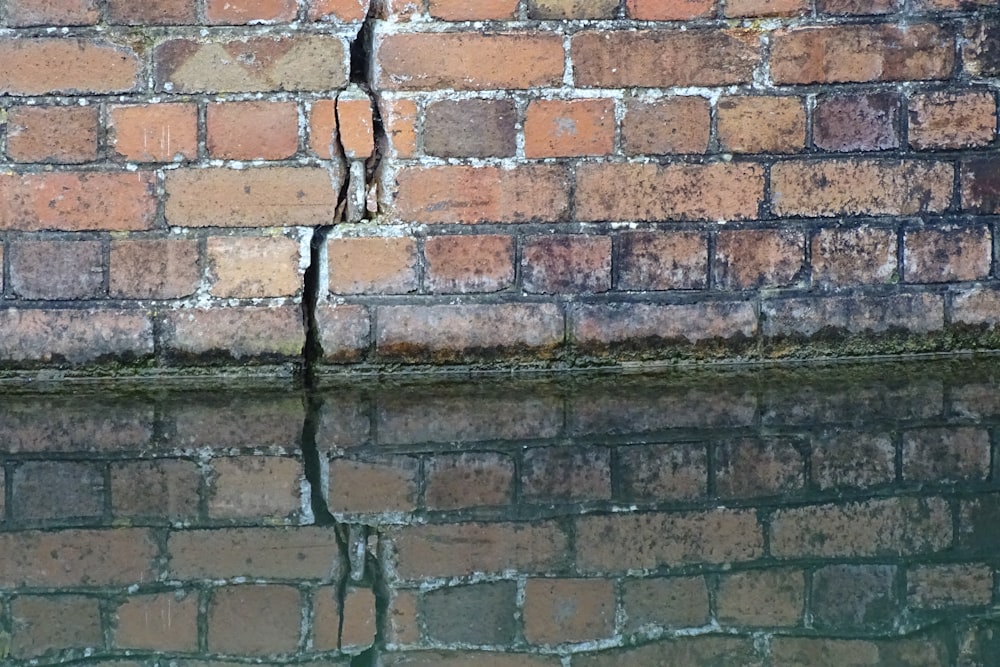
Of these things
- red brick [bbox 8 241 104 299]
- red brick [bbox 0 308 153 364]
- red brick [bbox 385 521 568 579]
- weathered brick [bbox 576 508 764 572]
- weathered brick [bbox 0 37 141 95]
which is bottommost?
red brick [bbox 385 521 568 579]

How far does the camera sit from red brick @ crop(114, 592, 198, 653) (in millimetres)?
1292

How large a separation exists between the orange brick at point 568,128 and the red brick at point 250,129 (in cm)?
43

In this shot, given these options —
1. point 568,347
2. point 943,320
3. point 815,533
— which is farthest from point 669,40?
point 815,533

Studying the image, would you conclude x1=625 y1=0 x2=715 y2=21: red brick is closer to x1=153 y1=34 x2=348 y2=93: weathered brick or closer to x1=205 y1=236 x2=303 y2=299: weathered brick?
x1=153 y1=34 x2=348 y2=93: weathered brick

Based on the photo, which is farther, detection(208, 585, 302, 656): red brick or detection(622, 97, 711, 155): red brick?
detection(622, 97, 711, 155): red brick

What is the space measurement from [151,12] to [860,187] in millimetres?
1347

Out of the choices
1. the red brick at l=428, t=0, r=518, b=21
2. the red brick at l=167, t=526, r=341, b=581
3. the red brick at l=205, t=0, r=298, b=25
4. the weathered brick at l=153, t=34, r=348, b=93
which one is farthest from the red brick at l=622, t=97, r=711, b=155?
the red brick at l=167, t=526, r=341, b=581

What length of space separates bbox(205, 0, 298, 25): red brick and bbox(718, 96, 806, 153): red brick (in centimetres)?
81

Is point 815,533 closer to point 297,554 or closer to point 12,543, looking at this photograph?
point 297,554

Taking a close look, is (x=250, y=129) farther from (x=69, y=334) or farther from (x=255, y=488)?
(x=255, y=488)

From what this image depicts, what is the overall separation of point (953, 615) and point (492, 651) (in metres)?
0.46

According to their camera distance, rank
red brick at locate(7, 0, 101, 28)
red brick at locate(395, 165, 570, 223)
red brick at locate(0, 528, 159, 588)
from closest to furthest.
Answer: red brick at locate(0, 528, 159, 588) < red brick at locate(7, 0, 101, 28) < red brick at locate(395, 165, 570, 223)

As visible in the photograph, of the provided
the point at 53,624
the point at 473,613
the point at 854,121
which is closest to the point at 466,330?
the point at 854,121

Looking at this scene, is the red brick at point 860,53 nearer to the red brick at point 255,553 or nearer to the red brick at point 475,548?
the red brick at point 475,548
